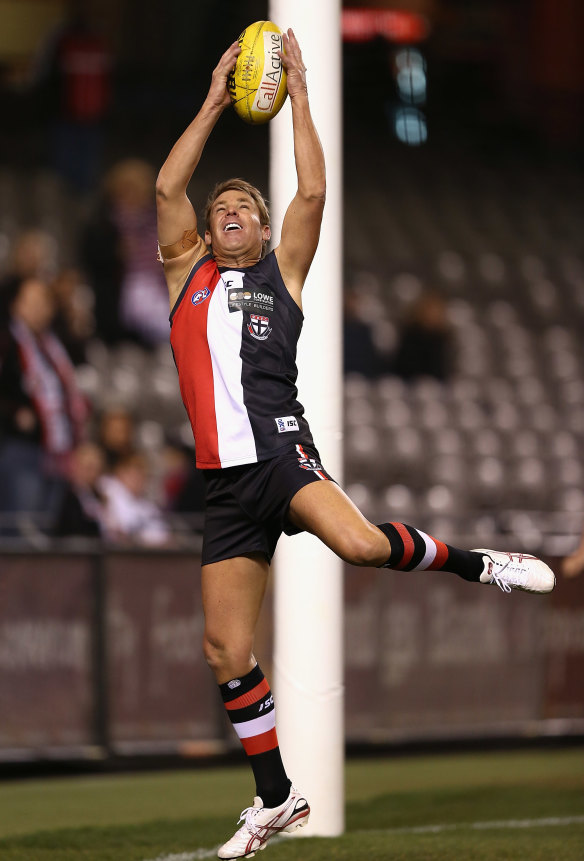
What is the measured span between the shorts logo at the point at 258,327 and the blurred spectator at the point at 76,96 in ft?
31.6

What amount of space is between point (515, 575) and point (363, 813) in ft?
8.12

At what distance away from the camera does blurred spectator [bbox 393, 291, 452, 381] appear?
1226 centimetres

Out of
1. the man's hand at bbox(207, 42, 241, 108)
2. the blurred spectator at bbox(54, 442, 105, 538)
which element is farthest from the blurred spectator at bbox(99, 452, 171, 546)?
the man's hand at bbox(207, 42, 241, 108)

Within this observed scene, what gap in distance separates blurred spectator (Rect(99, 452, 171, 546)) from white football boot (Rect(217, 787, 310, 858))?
3839 millimetres

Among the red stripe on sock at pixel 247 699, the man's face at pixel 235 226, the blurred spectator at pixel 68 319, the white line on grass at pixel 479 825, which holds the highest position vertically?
the blurred spectator at pixel 68 319

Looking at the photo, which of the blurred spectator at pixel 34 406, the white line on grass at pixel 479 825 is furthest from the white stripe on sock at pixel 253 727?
the blurred spectator at pixel 34 406

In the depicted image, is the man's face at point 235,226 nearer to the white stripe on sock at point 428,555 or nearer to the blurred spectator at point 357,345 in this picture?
the white stripe on sock at point 428,555

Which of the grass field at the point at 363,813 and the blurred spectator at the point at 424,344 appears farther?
the blurred spectator at the point at 424,344

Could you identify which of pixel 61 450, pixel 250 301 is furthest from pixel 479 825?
pixel 61 450

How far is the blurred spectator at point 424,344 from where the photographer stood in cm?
1226

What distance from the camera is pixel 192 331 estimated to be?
16.4 feet

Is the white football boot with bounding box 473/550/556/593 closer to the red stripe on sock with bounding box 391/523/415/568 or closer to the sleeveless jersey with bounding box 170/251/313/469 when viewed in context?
the red stripe on sock with bounding box 391/523/415/568

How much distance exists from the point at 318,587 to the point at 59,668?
2236 millimetres

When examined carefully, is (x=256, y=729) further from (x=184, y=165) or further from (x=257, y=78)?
(x=257, y=78)
